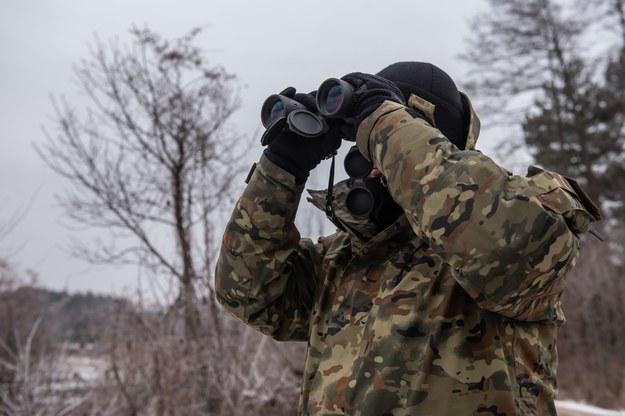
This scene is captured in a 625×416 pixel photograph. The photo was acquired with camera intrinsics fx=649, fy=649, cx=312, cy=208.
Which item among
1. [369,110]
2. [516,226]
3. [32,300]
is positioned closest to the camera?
[516,226]

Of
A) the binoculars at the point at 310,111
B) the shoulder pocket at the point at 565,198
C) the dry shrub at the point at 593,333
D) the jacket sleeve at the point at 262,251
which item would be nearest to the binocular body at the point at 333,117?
the binoculars at the point at 310,111

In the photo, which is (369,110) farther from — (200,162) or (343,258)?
(200,162)

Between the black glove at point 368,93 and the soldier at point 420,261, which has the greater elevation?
the black glove at point 368,93

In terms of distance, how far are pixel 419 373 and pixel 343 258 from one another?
19.0 inches

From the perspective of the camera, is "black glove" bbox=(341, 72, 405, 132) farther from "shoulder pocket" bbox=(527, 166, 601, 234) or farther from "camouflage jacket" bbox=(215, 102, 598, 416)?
"shoulder pocket" bbox=(527, 166, 601, 234)

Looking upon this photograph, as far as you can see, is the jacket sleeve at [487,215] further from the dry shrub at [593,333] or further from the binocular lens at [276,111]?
the dry shrub at [593,333]

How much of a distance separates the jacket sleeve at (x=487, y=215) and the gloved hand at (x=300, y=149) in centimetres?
31

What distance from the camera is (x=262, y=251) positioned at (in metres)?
1.87

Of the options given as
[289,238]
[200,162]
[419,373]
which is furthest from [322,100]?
[200,162]

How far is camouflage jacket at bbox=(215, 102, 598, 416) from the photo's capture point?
1.37 m

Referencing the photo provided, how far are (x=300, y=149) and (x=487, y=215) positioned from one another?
63cm

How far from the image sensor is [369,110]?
1.58 meters

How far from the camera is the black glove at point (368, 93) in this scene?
159 cm

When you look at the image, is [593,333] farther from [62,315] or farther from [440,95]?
[62,315]
